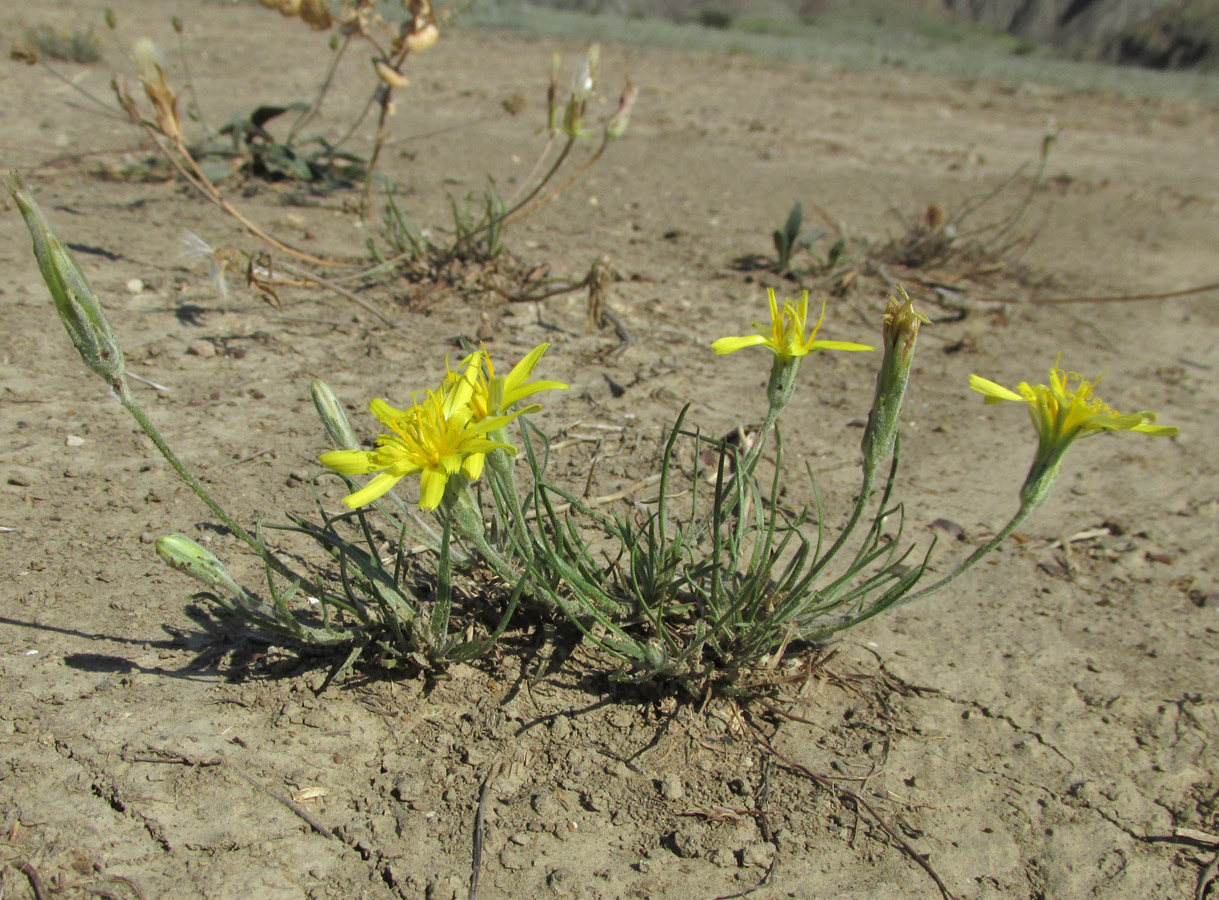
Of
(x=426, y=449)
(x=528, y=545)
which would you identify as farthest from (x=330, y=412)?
(x=528, y=545)

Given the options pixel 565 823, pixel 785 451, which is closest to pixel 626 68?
pixel 785 451

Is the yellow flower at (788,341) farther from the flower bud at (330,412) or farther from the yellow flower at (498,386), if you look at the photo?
the flower bud at (330,412)

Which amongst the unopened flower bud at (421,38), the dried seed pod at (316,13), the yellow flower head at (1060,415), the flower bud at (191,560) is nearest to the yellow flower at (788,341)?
the yellow flower head at (1060,415)

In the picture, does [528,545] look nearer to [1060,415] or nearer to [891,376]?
[891,376]

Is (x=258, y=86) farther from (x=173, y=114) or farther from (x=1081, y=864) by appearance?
(x=1081, y=864)

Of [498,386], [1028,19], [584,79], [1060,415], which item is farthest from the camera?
[1028,19]

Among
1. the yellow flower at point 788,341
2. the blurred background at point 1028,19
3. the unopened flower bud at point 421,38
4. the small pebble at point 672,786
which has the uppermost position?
the blurred background at point 1028,19
